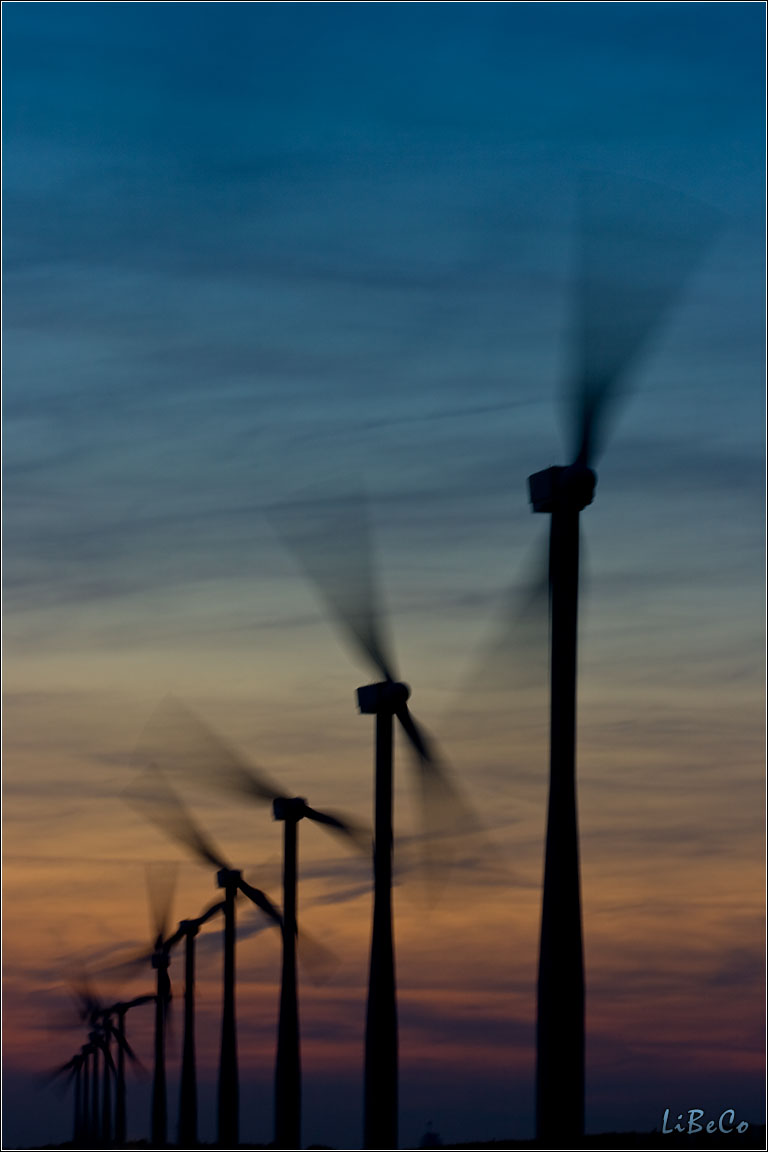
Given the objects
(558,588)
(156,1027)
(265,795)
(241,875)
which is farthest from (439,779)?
(156,1027)

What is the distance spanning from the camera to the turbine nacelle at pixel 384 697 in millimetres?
66125

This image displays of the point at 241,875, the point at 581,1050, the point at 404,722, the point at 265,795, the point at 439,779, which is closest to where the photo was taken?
the point at 581,1050

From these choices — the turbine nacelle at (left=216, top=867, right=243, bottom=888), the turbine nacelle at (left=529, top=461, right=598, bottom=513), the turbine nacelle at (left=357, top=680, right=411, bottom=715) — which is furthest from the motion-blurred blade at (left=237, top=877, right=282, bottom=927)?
the turbine nacelle at (left=529, top=461, right=598, bottom=513)

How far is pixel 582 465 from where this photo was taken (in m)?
45.6

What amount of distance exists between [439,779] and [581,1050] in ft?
65.5

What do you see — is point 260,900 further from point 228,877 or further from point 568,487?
point 568,487

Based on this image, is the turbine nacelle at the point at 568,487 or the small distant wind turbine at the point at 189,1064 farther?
the small distant wind turbine at the point at 189,1064

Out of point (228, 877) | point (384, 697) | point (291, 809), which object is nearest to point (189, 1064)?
point (228, 877)

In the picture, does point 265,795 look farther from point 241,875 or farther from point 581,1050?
point 581,1050

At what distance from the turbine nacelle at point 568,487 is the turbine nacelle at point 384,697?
21.4m

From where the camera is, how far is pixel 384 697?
66375 mm

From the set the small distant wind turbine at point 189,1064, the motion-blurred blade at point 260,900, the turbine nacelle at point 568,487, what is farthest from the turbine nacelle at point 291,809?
the turbine nacelle at point 568,487

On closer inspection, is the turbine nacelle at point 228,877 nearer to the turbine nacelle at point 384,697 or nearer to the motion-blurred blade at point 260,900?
the motion-blurred blade at point 260,900

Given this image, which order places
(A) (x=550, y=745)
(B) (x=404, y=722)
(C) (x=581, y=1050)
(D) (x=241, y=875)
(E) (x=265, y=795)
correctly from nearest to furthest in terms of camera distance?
(C) (x=581, y=1050)
(A) (x=550, y=745)
(B) (x=404, y=722)
(E) (x=265, y=795)
(D) (x=241, y=875)
